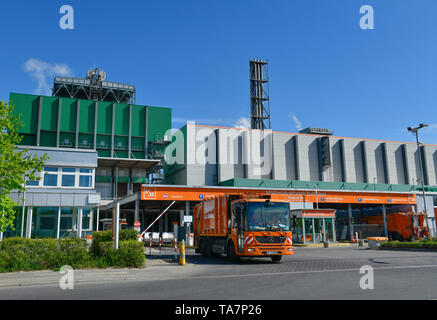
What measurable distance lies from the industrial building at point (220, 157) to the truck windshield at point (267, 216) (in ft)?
75.5

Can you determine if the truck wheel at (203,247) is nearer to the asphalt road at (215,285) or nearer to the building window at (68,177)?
the asphalt road at (215,285)

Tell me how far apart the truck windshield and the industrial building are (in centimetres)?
2301

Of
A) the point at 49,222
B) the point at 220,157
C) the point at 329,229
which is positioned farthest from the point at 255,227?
the point at 220,157

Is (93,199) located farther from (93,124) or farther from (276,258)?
(93,124)

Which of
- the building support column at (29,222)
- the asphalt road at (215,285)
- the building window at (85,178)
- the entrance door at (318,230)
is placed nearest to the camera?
the asphalt road at (215,285)

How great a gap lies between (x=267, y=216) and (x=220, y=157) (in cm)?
3933

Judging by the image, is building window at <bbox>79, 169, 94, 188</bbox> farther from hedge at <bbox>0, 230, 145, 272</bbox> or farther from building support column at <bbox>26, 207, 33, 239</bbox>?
hedge at <bbox>0, 230, 145, 272</bbox>

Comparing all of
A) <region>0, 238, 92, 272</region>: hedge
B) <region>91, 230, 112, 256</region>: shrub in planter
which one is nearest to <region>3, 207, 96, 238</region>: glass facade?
<region>91, 230, 112, 256</region>: shrub in planter

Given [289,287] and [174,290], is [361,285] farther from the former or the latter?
[174,290]

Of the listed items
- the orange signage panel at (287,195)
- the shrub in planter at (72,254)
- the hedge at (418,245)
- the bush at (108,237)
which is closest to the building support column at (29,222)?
the bush at (108,237)

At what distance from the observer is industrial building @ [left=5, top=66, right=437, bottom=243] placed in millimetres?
48219

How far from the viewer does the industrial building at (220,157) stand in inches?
1898

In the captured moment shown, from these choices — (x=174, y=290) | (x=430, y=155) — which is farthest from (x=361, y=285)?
(x=430, y=155)

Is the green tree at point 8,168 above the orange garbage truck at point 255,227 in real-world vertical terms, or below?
above
